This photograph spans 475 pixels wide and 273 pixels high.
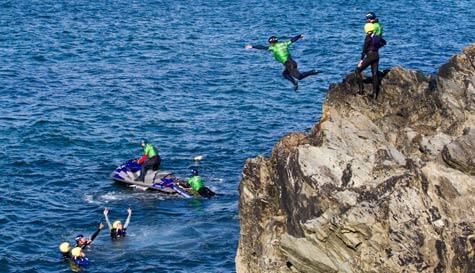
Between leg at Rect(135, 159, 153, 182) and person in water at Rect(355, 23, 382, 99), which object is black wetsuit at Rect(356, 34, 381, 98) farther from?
leg at Rect(135, 159, 153, 182)

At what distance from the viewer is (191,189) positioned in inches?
2025

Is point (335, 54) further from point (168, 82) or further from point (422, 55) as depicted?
point (168, 82)

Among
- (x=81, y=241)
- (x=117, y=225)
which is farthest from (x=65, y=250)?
(x=117, y=225)

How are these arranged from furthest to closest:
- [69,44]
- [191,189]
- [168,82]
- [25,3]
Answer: [25,3]
[69,44]
[168,82]
[191,189]

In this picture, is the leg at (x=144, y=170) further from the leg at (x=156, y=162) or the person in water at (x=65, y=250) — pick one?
the person in water at (x=65, y=250)

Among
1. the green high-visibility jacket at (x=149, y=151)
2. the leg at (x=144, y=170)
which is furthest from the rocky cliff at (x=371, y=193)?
the leg at (x=144, y=170)

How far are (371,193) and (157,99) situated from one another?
42.3 meters

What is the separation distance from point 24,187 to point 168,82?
23469mm

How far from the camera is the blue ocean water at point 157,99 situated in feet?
153

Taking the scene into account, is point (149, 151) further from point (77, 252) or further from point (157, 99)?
point (157, 99)

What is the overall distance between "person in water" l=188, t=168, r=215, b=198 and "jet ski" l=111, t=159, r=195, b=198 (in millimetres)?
817

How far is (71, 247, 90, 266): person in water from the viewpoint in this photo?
4222 cm

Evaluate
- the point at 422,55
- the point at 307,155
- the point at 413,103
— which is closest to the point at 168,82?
the point at 422,55

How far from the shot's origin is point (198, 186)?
5066cm
